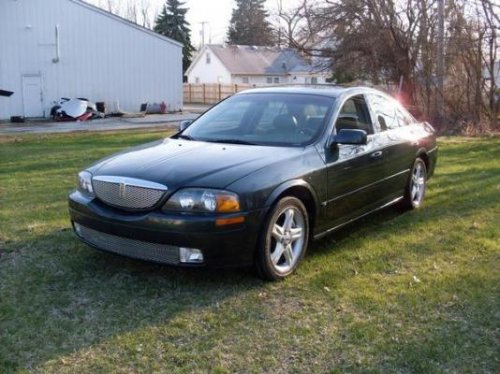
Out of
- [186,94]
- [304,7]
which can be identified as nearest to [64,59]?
[304,7]

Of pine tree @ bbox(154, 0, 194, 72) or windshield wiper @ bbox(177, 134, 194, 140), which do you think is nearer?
windshield wiper @ bbox(177, 134, 194, 140)

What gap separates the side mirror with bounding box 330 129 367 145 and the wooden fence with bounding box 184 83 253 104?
131 ft

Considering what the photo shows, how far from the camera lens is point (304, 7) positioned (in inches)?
893

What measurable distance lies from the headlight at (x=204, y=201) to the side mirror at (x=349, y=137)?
1.37 meters

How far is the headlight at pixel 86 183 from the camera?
478 centimetres

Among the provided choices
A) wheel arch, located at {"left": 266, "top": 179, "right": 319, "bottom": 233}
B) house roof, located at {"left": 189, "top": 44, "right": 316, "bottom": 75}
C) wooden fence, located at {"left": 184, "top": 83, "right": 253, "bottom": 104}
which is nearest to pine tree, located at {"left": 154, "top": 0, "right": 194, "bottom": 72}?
house roof, located at {"left": 189, "top": 44, "right": 316, "bottom": 75}

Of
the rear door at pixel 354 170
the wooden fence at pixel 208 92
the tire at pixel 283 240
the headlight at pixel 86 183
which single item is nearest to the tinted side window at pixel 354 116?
the rear door at pixel 354 170

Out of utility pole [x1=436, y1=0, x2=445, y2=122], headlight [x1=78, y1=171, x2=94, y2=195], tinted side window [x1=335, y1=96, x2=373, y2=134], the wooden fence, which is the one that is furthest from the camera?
the wooden fence

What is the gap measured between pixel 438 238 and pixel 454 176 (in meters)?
3.86

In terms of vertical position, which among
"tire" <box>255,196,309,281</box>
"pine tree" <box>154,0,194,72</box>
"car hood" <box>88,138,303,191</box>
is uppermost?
"pine tree" <box>154,0,194,72</box>

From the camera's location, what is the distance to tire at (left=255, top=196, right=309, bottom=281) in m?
4.48

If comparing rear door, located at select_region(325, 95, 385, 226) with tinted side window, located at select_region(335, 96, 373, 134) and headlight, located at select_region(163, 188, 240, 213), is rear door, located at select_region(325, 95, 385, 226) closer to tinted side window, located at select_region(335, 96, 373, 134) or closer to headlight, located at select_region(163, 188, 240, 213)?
tinted side window, located at select_region(335, 96, 373, 134)

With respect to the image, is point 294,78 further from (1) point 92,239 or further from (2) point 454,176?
(1) point 92,239

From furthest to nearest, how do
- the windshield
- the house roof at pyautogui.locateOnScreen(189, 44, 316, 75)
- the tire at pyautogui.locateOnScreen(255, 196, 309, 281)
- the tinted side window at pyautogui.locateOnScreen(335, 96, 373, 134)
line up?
the house roof at pyautogui.locateOnScreen(189, 44, 316, 75) < the tinted side window at pyautogui.locateOnScreen(335, 96, 373, 134) < the windshield < the tire at pyautogui.locateOnScreen(255, 196, 309, 281)
